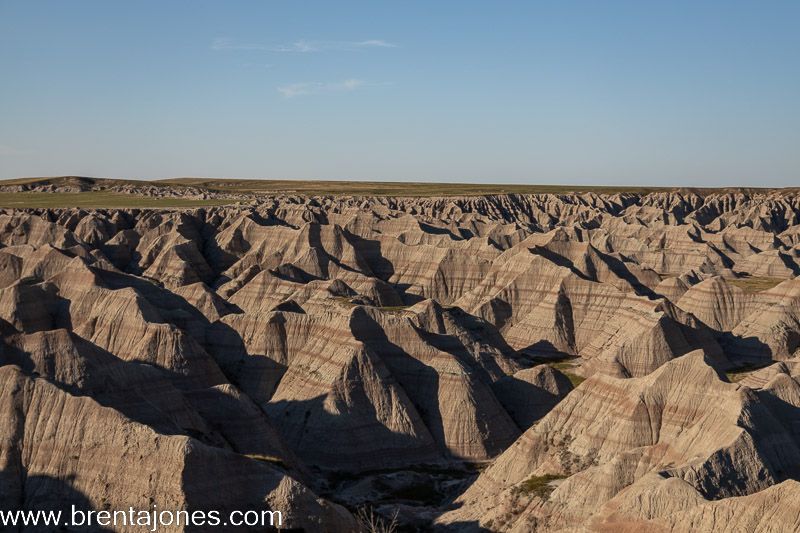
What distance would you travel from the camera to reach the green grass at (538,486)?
3278cm

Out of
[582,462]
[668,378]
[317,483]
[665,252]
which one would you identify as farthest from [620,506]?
[665,252]

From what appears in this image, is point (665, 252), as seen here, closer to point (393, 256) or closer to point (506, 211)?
point (393, 256)

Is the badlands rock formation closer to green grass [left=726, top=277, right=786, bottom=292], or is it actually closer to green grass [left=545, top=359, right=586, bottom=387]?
green grass [left=545, top=359, right=586, bottom=387]

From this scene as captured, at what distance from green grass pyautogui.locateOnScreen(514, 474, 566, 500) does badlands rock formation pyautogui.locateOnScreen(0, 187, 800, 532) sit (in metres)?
0.10

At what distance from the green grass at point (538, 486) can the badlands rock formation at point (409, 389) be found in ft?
0.32

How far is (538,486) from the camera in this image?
3366cm

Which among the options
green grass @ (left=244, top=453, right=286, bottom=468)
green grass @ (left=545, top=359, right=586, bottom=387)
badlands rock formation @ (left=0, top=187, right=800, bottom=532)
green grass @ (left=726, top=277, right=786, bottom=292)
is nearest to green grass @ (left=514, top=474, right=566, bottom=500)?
badlands rock formation @ (left=0, top=187, right=800, bottom=532)

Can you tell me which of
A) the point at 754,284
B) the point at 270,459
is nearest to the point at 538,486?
the point at 270,459

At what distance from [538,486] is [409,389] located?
1743 centimetres

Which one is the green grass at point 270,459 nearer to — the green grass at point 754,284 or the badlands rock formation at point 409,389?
the badlands rock formation at point 409,389

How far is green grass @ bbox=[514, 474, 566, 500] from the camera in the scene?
32781mm

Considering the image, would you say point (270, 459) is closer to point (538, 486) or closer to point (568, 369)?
point (538, 486)

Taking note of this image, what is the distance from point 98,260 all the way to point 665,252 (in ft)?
228

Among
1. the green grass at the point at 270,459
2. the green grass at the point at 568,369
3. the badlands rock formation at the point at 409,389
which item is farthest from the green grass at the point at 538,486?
the green grass at the point at 568,369
